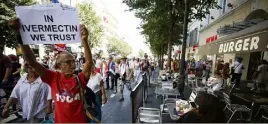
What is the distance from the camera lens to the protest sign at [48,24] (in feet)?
7.83

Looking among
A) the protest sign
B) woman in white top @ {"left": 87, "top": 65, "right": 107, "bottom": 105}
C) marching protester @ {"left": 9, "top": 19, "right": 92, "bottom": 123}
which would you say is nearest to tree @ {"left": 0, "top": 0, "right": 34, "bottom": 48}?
woman in white top @ {"left": 87, "top": 65, "right": 107, "bottom": 105}

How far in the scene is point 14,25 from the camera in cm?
215

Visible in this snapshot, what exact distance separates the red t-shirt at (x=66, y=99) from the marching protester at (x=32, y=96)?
1.21 metres

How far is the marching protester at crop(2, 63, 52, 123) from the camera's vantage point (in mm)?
3363

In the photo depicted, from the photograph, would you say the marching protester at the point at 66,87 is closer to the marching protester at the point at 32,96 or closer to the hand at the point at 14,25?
the hand at the point at 14,25

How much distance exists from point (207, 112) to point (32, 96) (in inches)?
110

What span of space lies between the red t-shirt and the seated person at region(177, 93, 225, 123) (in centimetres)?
138

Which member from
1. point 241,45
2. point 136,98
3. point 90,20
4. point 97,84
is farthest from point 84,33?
point 90,20

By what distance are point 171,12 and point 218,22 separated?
1037 cm

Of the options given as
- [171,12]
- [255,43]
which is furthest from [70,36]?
[171,12]

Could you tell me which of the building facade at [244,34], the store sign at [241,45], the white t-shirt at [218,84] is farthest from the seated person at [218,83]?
the store sign at [241,45]

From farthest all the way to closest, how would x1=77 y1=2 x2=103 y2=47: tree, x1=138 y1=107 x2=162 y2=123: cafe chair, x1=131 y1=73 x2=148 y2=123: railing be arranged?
1. x1=77 y1=2 x2=103 y2=47: tree
2. x1=138 y1=107 x2=162 y2=123: cafe chair
3. x1=131 y1=73 x2=148 y2=123: railing

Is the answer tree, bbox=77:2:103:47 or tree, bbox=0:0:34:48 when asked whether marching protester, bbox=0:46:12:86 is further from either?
tree, bbox=77:2:103:47

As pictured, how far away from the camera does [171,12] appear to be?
13.7 m
